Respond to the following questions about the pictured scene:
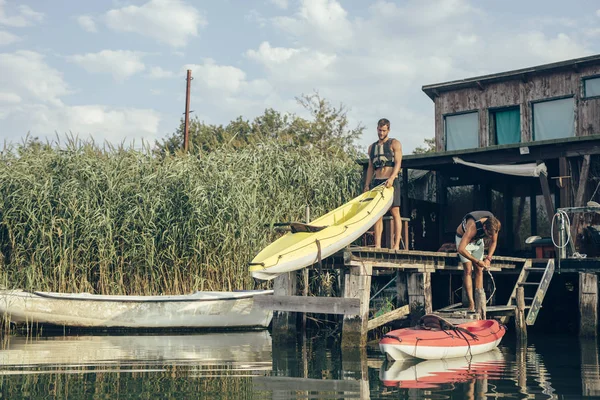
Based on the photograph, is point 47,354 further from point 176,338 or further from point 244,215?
point 244,215

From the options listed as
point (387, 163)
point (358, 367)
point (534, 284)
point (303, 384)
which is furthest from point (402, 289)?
point (303, 384)

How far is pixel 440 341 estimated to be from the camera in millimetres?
10086

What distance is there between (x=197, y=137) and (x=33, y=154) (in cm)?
2090

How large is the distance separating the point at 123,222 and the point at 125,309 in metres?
1.75

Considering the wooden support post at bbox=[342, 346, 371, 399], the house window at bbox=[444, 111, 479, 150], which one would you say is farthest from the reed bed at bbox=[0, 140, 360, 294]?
the house window at bbox=[444, 111, 479, 150]

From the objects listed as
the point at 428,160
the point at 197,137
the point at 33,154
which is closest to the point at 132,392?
the point at 33,154

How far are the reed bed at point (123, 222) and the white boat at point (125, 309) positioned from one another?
0.48 metres

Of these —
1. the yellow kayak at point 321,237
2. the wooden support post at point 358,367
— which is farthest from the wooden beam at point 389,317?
the yellow kayak at point 321,237

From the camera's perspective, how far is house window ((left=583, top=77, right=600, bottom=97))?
64.6ft

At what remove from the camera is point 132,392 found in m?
7.31

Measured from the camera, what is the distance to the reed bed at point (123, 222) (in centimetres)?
1438

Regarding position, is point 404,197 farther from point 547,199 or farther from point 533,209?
point 533,209

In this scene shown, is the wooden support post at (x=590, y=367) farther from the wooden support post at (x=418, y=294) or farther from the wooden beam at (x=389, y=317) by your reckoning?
the wooden beam at (x=389, y=317)

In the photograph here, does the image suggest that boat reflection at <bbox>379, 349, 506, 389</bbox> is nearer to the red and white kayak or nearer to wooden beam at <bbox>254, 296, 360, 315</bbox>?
the red and white kayak
